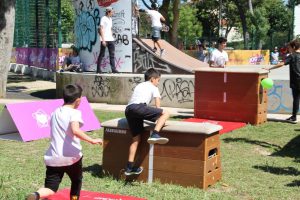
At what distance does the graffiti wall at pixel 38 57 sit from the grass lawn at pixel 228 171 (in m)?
16.3

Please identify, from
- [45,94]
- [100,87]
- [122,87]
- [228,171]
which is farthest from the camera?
[45,94]

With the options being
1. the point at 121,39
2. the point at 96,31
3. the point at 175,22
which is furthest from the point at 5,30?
the point at 175,22

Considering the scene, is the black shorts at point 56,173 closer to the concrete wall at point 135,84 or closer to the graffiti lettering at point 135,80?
the concrete wall at point 135,84

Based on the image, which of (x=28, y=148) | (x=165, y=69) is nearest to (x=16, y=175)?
(x=28, y=148)

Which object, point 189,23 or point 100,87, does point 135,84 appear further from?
point 189,23

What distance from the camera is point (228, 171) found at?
778 cm

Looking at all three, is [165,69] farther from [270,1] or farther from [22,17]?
[270,1]

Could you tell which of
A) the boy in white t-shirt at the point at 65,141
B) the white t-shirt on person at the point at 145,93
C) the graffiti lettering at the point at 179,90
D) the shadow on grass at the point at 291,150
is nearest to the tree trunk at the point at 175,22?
the graffiti lettering at the point at 179,90

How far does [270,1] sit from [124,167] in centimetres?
7433

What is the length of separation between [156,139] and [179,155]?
1.25 ft

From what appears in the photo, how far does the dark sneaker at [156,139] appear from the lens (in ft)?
21.9

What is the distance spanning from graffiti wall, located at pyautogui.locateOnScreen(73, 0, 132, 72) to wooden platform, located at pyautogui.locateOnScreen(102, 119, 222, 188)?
33.4 feet

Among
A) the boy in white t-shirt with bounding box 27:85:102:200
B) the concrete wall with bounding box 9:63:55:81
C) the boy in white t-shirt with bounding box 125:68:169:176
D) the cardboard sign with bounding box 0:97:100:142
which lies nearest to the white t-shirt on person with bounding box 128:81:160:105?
the boy in white t-shirt with bounding box 125:68:169:176

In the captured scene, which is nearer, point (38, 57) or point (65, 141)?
point (65, 141)
